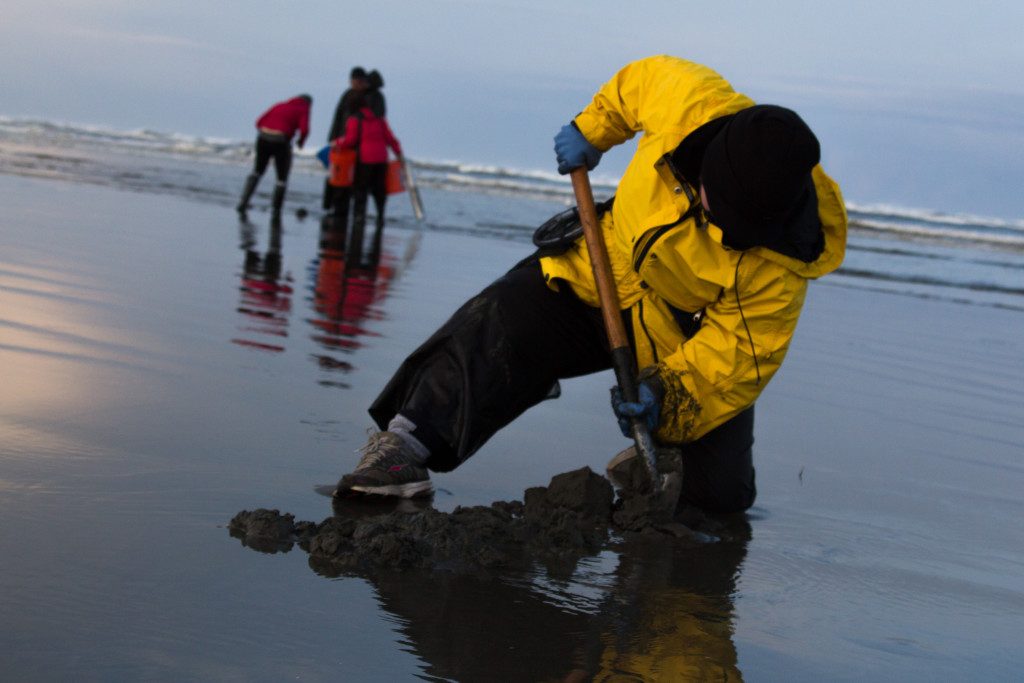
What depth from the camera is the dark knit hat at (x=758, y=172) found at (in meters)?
3.03

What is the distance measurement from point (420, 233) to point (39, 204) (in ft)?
14.2

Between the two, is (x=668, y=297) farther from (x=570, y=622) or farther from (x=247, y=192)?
(x=247, y=192)

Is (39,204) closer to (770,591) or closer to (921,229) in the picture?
(770,591)

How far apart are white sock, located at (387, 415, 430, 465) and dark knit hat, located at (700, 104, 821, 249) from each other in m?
1.13

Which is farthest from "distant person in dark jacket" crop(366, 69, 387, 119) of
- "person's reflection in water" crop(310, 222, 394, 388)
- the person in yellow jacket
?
the person in yellow jacket

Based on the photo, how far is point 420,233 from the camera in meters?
13.7

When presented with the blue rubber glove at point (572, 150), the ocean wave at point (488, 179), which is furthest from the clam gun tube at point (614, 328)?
the ocean wave at point (488, 179)

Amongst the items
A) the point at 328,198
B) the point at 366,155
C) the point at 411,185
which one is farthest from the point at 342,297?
the point at 411,185

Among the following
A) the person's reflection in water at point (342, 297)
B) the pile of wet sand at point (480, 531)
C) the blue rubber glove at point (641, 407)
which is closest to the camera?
the pile of wet sand at point (480, 531)

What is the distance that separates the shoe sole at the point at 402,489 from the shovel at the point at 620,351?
66 centimetres

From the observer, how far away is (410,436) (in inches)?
144

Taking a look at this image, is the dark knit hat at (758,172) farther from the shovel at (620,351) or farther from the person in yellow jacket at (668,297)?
the shovel at (620,351)

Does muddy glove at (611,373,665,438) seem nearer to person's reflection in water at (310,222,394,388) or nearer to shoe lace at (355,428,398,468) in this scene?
shoe lace at (355,428,398,468)

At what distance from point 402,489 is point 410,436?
0.18 metres
